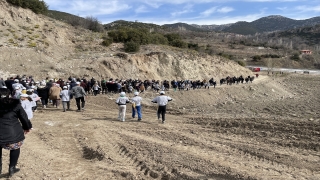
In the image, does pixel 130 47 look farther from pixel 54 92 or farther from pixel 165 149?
pixel 165 149

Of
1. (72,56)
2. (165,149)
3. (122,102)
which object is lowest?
(165,149)

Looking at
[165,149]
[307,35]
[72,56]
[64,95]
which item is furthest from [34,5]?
[307,35]

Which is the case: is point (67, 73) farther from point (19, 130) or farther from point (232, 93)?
point (19, 130)

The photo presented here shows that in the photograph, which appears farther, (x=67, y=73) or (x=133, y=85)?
(x=67, y=73)

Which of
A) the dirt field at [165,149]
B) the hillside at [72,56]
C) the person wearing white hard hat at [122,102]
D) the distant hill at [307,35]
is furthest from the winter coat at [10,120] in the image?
the distant hill at [307,35]

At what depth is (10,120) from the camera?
17.3 feet

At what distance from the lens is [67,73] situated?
27.0 metres

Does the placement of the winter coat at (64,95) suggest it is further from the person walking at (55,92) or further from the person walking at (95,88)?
the person walking at (95,88)

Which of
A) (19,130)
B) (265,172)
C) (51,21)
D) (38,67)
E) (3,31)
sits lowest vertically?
(265,172)

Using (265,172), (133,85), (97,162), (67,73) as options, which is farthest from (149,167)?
(67,73)

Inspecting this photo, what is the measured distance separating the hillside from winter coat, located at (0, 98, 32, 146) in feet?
71.8

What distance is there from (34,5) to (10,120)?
33726 millimetres

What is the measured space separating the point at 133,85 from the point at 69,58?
9.82 metres

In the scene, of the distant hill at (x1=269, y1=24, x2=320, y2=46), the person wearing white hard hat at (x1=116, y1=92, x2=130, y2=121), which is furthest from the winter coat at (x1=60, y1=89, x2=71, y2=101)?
the distant hill at (x1=269, y1=24, x2=320, y2=46)
